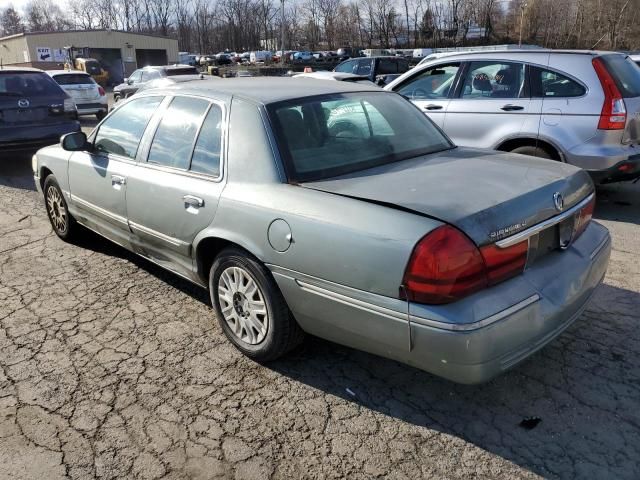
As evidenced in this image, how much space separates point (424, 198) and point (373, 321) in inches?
24.8

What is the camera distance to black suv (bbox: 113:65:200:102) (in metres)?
18.4

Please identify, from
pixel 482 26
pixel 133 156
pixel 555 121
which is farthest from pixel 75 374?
pixel 482 26

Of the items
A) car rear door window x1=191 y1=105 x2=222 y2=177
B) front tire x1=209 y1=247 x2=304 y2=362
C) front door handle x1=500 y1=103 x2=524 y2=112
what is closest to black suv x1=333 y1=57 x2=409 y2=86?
front door handle x1=500 y1=103 x2=524 y2=112

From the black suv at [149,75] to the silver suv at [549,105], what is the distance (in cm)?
1344

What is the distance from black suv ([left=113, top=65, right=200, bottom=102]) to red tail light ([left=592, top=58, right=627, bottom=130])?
14.9 meters

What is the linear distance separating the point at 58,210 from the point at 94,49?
163 feet

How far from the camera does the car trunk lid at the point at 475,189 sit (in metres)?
2.48

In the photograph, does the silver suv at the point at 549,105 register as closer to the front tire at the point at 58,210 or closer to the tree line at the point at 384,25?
the front tire at the point at 58,210

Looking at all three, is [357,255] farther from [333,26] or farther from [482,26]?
[333,26]

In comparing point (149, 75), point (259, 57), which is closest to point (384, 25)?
point (259, 57)

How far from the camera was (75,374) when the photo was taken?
3.24 metres

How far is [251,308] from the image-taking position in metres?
3.21

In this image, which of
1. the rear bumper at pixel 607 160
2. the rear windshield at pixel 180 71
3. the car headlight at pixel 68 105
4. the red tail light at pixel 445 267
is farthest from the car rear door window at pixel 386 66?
the red tail light at pixel 445 267

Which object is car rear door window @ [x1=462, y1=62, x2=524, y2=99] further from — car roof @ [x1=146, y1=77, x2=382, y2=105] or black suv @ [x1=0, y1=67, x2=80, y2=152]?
black suv @ [x1=0, y1=67, x2=80, y2=152]
